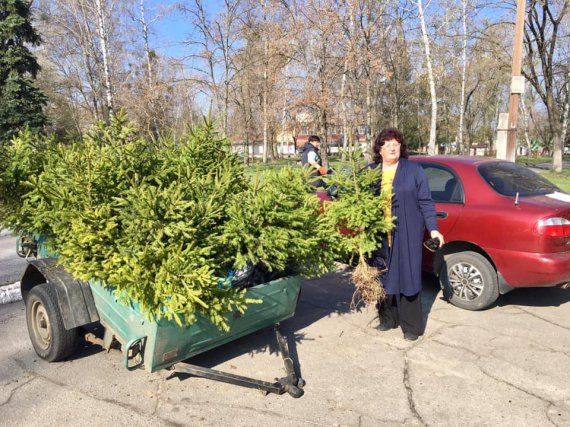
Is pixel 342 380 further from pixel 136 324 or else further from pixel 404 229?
pixel 136 324

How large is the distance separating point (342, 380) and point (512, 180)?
9.81 ft

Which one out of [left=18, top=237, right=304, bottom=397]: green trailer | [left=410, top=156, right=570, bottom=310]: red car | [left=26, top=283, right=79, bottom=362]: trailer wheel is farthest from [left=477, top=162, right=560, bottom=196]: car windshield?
[left=26, top=283, right=79, bottom=362]: trailer wheel

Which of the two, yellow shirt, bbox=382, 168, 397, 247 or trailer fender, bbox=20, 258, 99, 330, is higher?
yellow shirt, bbox=382, 168, 397, 247

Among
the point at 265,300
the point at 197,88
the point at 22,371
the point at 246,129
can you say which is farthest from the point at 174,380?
the point at 246,129

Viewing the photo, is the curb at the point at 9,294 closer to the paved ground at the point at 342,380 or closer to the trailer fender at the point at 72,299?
the paved ground at the point at 342,380

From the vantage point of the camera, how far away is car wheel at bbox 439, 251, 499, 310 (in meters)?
4.39

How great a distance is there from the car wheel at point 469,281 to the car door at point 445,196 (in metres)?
0.24

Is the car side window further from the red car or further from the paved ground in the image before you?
the paved ground

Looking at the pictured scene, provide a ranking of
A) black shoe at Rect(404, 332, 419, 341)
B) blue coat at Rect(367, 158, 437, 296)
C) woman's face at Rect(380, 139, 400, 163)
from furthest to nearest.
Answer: black shoe at Rect(404, 332, 419, 341) < woman's face at Rect(380, 139, 400, 163) < blue coat at Rect(367, 158, 437, 296)

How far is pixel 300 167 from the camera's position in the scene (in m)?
3.29

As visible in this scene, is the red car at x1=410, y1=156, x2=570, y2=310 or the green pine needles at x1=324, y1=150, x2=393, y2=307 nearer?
the green pine needles at x1=324, y1=150, x2=393, y2=307

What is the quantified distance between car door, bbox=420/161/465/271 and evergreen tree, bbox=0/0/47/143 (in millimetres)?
26915

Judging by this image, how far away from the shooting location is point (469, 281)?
4.54 m

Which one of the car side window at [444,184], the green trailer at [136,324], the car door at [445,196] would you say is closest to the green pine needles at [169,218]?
the green trailer at [136,324]
